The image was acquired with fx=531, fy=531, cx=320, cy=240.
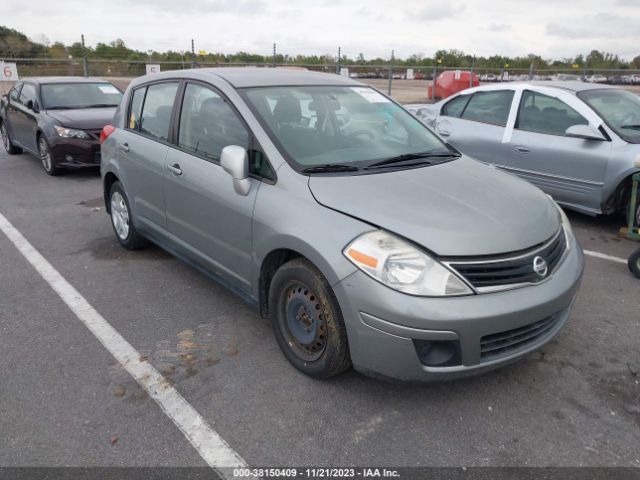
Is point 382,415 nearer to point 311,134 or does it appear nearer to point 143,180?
point 311,134

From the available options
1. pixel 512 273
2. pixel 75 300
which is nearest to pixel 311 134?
pixel 512 273

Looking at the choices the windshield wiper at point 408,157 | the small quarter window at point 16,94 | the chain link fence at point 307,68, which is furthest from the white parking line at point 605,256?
the chain link fence at point 307,68

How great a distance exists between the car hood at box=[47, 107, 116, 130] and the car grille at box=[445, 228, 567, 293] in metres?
7.43

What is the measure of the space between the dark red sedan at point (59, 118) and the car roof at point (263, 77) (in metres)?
4.75

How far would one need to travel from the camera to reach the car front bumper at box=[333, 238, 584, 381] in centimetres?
251

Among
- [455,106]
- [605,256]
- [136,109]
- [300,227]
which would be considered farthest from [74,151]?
[605,256]

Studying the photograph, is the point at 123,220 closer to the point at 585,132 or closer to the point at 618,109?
the point at 585,132

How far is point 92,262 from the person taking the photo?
4.93 m

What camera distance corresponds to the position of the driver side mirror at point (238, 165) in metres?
3.17

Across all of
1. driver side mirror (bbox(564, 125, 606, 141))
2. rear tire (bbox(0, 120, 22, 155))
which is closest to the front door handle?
driver side mirror (bbox(564, 125, 606, 141))

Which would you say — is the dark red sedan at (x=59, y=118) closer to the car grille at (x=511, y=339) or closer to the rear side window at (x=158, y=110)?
the rear side window at (x=158, y=110)

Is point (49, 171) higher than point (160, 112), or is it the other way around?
point (160, 112)

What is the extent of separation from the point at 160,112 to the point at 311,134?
1.60 metres

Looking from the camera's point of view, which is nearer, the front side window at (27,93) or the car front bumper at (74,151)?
the car front bumper at (74,151)
